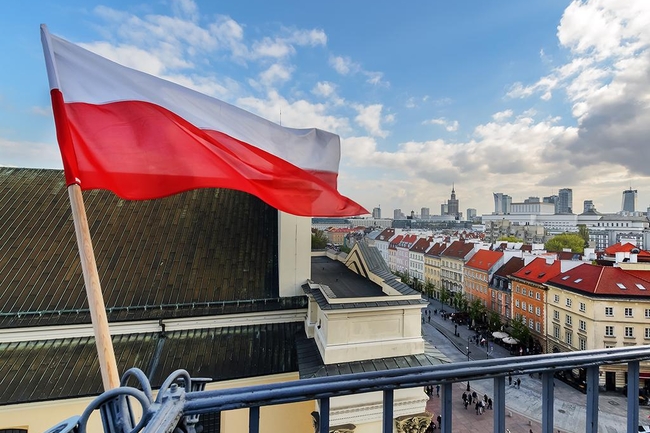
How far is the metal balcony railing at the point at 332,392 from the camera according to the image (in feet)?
5.22

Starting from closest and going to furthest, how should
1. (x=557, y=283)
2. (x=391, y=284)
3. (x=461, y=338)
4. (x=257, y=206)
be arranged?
(x=391, y=284)
(x=257, y=206)
(x=557, y=283)
(x=461, y=338)

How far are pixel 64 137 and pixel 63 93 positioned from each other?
24.7 inches

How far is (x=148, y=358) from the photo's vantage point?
8.95 meters

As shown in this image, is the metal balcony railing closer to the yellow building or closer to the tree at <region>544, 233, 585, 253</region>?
the yellow building

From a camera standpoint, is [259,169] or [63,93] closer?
[63,93]

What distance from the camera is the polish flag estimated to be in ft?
12.8

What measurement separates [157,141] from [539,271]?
41623 millimetres

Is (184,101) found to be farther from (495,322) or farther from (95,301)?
(495,322)

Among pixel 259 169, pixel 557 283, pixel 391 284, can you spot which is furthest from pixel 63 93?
pixel 557 283

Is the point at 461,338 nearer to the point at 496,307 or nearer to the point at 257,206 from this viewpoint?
the point at 496,307

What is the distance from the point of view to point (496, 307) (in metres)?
41.6

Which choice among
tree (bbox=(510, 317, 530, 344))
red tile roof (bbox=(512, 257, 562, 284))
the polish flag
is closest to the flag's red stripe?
the polish flag

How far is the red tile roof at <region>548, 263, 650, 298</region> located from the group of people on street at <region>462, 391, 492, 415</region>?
13672 millimetres

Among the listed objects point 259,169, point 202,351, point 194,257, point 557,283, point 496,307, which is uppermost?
point 259,169
